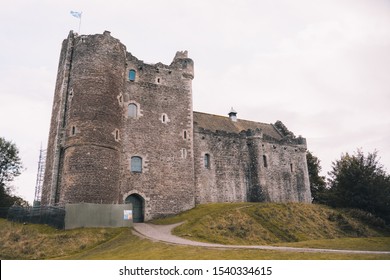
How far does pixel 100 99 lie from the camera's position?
91.9 ft

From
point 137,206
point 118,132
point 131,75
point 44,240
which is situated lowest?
point 44,240

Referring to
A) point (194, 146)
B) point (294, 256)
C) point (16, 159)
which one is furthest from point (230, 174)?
point (16, 159)

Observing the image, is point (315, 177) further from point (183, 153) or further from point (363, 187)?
point (183, 153)

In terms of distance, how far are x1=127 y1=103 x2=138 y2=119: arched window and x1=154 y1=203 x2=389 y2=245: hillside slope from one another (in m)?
9.85

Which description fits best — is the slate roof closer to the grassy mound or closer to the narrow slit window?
the narrow slit window

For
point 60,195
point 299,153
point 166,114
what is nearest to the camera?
point 60,195

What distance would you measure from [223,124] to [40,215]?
2422 centimetres

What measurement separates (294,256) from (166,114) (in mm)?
22343

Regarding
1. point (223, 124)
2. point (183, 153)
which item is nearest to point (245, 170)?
point (223, 124)

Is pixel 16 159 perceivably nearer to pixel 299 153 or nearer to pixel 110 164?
pixel 110 164

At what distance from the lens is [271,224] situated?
26109 millimetres

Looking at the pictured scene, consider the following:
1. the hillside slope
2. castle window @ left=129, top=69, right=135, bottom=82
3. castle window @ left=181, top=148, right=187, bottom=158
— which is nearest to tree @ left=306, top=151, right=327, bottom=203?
the hillside slope

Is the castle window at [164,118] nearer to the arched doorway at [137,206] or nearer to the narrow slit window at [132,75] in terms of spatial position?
the narrow slit window at [132,75]

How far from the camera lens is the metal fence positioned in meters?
23.2
